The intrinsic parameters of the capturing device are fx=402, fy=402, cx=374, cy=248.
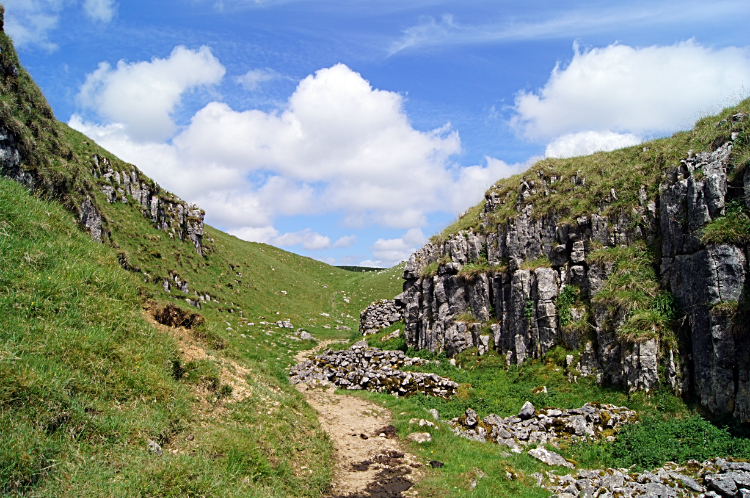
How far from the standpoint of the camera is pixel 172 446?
9.02 meters

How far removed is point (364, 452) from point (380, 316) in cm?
2769

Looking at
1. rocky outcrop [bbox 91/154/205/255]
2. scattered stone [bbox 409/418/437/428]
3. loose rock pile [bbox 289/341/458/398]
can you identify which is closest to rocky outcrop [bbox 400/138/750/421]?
loose rock pile [bbox 289/341/458/398]

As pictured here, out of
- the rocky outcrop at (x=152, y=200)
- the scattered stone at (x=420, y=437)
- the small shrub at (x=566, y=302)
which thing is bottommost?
the scattered stone at (x=420, y=437)

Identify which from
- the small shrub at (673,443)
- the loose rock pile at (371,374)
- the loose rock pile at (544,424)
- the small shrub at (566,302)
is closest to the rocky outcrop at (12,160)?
the loose rock pile at (371,374)

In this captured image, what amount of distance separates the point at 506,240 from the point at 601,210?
6.05 meters

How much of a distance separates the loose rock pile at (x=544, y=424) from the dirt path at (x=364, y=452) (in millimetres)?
3195

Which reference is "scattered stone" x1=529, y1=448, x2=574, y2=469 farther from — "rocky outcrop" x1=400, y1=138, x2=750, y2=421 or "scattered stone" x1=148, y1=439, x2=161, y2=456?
"scattered stone" x1=148, y1=439, x2=161, y2=456

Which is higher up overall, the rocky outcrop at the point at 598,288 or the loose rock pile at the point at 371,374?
the rocky outcrop at the point at 598,288

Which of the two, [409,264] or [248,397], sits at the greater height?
[409,264]

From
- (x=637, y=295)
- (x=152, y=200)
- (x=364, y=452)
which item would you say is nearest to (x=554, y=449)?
(x=364, y=452)

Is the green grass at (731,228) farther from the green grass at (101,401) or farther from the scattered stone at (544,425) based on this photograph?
the green grass at (101,401)

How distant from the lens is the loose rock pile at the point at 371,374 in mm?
21672

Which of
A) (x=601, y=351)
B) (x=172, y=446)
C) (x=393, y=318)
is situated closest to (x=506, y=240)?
(x=601, y=351)

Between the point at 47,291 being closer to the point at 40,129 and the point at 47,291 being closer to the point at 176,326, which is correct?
the point at 176,326
